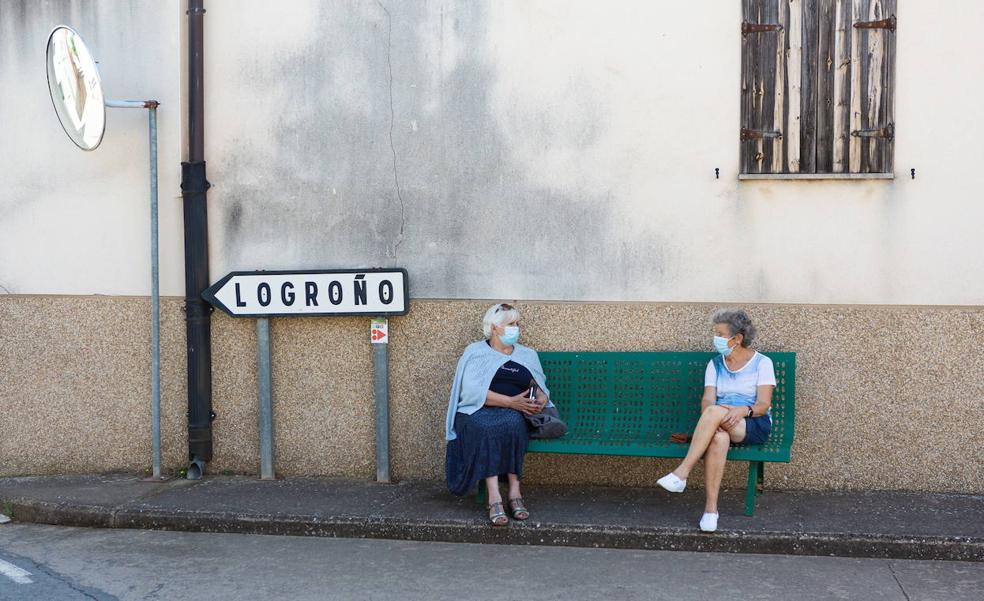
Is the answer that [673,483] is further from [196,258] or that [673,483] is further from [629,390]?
[196,258]

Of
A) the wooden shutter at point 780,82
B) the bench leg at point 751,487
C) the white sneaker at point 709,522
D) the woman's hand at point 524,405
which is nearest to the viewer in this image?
the white sneaker at point 709,522

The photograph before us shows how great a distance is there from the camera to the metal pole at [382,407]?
21.5ft

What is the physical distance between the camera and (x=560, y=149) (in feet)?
21.0

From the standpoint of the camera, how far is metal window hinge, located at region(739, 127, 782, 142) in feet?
20.4

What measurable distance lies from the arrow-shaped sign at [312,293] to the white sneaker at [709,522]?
7.74ft

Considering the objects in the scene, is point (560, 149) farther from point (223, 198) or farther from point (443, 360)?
point (223, 198)

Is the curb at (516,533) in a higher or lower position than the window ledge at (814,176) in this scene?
lower

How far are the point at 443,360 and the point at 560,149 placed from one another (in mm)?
1582

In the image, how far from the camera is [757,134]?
6215mm

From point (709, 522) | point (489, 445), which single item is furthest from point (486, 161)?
point (709, 522)

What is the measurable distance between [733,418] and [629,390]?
860mm

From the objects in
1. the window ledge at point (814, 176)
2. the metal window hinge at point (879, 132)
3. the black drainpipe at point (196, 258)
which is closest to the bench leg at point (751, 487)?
the window ledge at point (814, 176)

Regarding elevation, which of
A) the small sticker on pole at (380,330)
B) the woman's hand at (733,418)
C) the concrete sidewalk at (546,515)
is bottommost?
the concrete sidewalk at (546,515)

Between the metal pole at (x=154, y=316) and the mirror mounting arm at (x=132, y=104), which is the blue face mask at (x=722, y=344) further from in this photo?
the mirror mounting arm at (x=132, y=104)
